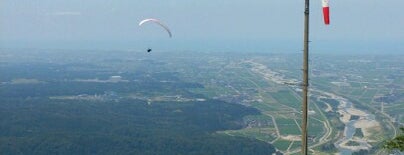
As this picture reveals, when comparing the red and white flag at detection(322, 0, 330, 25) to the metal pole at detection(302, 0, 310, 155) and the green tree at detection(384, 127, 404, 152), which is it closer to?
the metal pole at detection(302, 0, 310, 155)

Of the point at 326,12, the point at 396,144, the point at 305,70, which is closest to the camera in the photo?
the point at 326,12

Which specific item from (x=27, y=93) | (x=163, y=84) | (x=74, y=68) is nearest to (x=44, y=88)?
(x=27, y=93)

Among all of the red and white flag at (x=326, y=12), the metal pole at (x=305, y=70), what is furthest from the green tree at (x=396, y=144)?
the red and white flag at (x=326, y=12)

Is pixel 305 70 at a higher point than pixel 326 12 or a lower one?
lower

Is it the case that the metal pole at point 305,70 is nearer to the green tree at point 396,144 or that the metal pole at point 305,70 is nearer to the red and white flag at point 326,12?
the red and white flag at point 326,12

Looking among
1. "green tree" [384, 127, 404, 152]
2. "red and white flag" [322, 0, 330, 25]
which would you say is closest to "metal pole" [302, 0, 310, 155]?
"red and white flag" [322, 0, 330, 25]

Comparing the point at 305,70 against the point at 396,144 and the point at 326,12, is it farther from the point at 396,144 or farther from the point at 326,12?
the point at 396,144

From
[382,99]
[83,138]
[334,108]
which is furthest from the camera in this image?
[382,99]

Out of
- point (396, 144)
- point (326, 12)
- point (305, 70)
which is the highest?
point (326, 12)

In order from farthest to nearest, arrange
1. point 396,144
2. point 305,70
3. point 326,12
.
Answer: point 396,144, point 305,70, point 326,12

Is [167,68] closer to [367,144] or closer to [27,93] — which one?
[27,93]

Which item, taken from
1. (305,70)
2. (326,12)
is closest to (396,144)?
(305,70)
